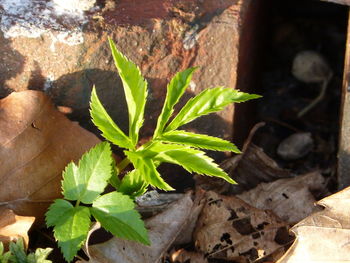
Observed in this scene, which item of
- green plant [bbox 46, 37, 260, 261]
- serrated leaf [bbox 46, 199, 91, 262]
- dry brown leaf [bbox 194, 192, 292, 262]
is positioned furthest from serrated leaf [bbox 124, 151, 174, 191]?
dry brown leaf [bbox 194, 192, 292, 262]

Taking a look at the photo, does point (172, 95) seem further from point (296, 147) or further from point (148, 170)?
point (296, 147)

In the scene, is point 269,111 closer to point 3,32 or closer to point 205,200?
point 205,200

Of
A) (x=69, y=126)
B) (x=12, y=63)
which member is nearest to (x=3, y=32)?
(x=12, y=63)

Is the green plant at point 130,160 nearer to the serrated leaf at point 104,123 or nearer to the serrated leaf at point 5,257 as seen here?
the serrated leaf at point 104,123

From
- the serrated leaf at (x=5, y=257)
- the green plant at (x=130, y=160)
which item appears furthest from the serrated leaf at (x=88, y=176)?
the serrated leaf at (x=5, y=257)

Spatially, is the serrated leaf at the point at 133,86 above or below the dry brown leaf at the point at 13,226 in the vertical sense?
above

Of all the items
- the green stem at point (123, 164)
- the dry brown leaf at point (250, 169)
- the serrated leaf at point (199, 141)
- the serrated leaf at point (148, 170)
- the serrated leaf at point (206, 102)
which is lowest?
the dry brown leaf at point (250, 169)
